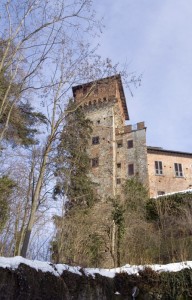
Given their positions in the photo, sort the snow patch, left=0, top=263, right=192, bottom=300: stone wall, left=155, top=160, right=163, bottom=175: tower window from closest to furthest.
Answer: left=0, top=263, right=192, bottom=300: stone wall < the snow patch < left=155, top=160, right=163, bottom=175: tower window

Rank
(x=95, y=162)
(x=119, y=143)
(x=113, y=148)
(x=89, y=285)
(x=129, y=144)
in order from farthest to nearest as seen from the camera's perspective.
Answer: (x=119, y=143)
(x=129, y=144)
(x=113, y=148)
(x=95, y=162)
(x=89, y=285)

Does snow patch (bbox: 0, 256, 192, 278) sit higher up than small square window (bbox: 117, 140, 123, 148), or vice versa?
small square window (bbox: 117, 140, 123, 148)

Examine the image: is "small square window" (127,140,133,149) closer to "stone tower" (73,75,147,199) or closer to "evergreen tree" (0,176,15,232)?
"stone tower" (73,75,147,199)

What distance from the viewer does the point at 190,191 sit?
20.5 metres

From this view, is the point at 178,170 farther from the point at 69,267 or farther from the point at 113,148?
the point at 69,267

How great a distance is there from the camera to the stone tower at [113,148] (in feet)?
98.9


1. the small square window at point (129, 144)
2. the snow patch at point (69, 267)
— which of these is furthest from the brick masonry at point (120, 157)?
the snow patch at point (69, 267)

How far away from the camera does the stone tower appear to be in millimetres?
30156

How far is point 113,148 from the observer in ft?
105

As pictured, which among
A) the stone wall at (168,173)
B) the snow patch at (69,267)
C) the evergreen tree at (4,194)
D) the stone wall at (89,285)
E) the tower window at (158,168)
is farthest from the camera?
the tower window at (158,168)

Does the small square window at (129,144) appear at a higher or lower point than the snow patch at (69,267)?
higher

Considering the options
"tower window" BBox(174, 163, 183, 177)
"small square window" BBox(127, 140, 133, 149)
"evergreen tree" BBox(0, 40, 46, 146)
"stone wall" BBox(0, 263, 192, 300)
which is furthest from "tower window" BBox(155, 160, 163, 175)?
"stone wall" BBox(0, 263, 192, 300)

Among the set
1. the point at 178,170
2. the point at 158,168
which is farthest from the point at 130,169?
the point at 178,170

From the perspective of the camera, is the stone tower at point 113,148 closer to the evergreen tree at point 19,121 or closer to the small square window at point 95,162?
the small square window at point 95,162
